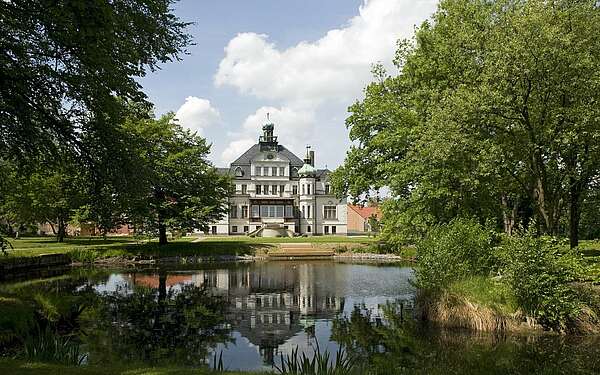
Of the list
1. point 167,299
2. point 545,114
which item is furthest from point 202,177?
point 545,114

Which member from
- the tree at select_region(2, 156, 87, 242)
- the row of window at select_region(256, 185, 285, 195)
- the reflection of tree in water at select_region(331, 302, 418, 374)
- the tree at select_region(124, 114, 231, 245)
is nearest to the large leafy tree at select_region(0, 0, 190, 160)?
the reflection of tree in water at select_region(331, 302, 418, 374)

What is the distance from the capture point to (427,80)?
23.1m

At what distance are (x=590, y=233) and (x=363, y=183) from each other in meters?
24.7

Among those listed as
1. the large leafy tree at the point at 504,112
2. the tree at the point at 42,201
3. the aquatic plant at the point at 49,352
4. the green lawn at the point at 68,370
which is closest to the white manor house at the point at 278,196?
the tree at the point at 42,201

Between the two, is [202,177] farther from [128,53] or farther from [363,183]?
[128,53]

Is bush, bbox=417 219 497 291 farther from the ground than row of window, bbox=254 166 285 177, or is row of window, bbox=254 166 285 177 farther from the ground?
row of window, bbox=254 166 285 177

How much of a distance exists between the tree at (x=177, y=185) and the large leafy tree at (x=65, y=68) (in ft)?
76.7

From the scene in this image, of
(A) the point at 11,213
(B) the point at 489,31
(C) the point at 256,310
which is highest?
(B) the point at 489,31

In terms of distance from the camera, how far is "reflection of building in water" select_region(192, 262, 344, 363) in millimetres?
14250

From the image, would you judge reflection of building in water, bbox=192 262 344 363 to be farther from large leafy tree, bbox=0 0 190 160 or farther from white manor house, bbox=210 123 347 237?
white manor house, bbox=210 123 347 237

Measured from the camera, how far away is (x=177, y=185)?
130 ft

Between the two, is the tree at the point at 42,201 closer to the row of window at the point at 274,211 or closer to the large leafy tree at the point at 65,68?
the large leafy tree at the point at 65,68

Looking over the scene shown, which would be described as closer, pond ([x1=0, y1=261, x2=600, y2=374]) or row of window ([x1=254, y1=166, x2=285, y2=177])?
pond ([x1=0, y1=261, x2=600, y2=374])

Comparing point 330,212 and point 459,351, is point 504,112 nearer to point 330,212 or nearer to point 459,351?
point 459,351
